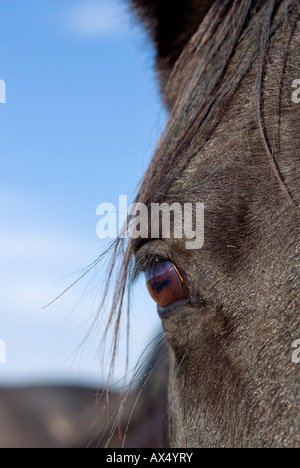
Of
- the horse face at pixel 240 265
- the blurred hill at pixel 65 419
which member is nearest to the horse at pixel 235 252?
the horse face at pixel 240 265

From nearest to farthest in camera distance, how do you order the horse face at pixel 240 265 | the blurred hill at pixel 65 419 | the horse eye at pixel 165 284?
the horse face at pixel 240 265, the horse eye at pixel 165 284, the blurred hill at pixel 65 419

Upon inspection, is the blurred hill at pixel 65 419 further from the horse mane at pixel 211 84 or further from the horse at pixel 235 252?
the horse mane at pixel 211 84

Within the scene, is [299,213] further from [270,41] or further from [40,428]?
[40,428]

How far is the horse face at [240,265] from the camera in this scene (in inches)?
49.3

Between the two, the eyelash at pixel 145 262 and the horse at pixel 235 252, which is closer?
the horse at pixel 235 252

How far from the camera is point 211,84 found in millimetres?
1833

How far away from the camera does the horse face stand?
1251 mm

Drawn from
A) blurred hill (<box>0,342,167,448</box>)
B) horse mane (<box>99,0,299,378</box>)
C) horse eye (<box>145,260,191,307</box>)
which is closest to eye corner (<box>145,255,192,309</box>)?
horse eye (<box>145,260,191,307</box>)

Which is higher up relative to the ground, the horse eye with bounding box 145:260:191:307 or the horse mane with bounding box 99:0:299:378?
the horse mane with bounding box 99:0:299:378

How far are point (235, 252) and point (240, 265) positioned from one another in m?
0.04

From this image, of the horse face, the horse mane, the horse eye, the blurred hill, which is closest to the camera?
the horse face

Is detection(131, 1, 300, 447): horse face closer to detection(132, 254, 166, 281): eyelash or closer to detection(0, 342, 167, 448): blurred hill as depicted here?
detection(132, 254, 166, 281): eyelash

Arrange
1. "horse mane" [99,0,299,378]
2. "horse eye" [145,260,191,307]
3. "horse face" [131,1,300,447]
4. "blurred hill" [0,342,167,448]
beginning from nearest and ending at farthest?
"horse face" [131,1,300,447]
"horse eye" [145,260,191,307]
"horse mane" [99,0,299,378]
"blurred hill" [0,342,167,448]
